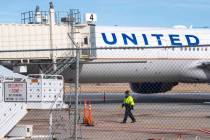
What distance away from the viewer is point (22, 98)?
12.5 m

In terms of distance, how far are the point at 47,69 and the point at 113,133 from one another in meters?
10.4

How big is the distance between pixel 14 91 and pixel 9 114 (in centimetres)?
61

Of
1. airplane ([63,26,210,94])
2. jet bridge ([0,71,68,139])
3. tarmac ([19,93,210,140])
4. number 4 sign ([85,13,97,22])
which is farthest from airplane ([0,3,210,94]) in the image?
jet bridge ([0,71,68,139])

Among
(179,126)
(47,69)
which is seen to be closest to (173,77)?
(47,69)

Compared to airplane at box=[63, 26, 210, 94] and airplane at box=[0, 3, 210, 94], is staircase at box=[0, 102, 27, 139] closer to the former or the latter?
airplane at box=[0, 3, 210, 94]

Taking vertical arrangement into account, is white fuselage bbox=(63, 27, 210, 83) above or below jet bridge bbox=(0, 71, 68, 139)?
above

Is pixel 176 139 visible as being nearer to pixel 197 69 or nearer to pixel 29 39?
pixel 29 39

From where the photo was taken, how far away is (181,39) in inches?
1179

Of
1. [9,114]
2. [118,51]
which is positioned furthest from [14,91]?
[118,51]

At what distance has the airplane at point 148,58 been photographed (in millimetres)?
27359

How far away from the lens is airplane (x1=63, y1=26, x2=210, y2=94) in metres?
27.4

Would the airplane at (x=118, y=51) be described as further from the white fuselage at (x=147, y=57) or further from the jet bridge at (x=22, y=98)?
the jet bridge at (x=22, y=98)

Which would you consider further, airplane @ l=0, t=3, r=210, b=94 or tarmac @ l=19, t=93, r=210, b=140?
airplane @ l=0, t=3, r=210, b=94

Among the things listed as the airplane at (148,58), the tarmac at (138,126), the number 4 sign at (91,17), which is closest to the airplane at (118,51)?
the airplane at (148,58)
